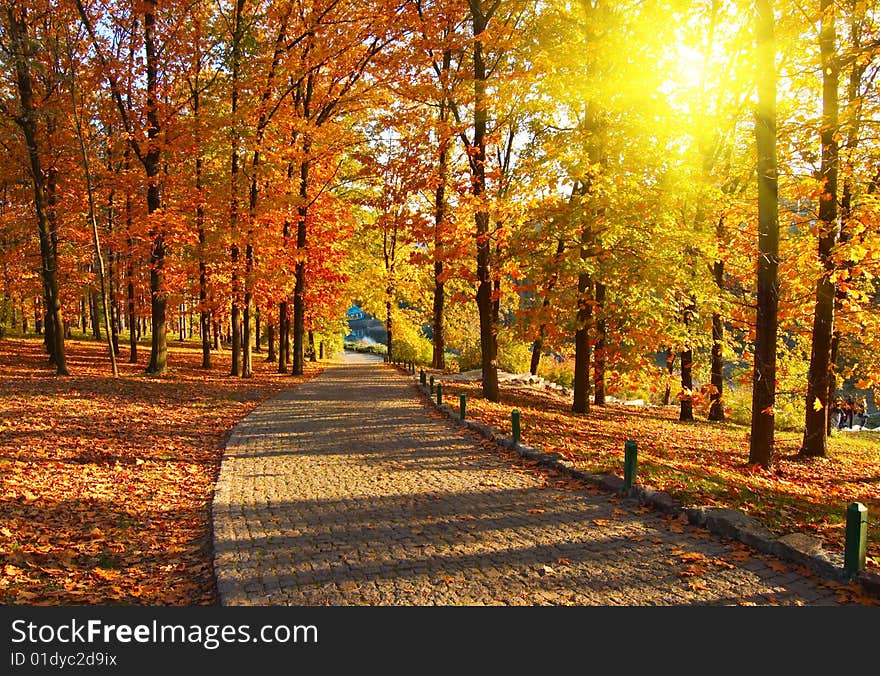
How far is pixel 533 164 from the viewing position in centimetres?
1322

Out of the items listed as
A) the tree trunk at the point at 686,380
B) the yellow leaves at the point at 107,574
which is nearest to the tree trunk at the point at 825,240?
the tree trunk at the point at 686,380

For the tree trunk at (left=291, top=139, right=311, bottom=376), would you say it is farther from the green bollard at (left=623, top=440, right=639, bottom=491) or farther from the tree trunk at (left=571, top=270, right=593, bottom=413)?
the green bollard at (left=623, top=440, right=639, bottom=491)

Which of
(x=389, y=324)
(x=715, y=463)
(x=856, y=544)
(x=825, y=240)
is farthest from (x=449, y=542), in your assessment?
(x=389, y=324)

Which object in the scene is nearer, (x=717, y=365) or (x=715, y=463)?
(x=715, y=463)

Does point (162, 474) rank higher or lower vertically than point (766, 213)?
lower

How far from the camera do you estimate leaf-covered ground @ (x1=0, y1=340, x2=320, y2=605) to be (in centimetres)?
482

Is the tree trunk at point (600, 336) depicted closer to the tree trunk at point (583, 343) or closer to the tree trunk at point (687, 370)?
the tree trunk at point (583, 343)

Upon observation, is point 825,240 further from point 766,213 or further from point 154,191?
point 154,191

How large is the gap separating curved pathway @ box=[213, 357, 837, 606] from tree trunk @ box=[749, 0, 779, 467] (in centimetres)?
413

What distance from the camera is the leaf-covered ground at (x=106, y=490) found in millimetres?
4824

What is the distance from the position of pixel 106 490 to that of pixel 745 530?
8052 mm

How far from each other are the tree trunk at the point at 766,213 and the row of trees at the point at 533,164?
0.12 feet

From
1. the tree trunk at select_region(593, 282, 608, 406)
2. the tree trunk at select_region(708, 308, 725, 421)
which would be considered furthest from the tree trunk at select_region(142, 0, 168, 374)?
the tree trunk at select_region(708, 308, 725, 421)

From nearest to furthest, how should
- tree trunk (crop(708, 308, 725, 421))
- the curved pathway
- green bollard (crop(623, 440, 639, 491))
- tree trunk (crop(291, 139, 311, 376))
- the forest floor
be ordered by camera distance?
1. the curved pathway
2. the forest floor
3. green bollard (crop(623, 440, 639, 491))
4. tree trunk (crop(708, 308, 725, 421))
5. tree trunk (crop(291, 139, 311, 376))
